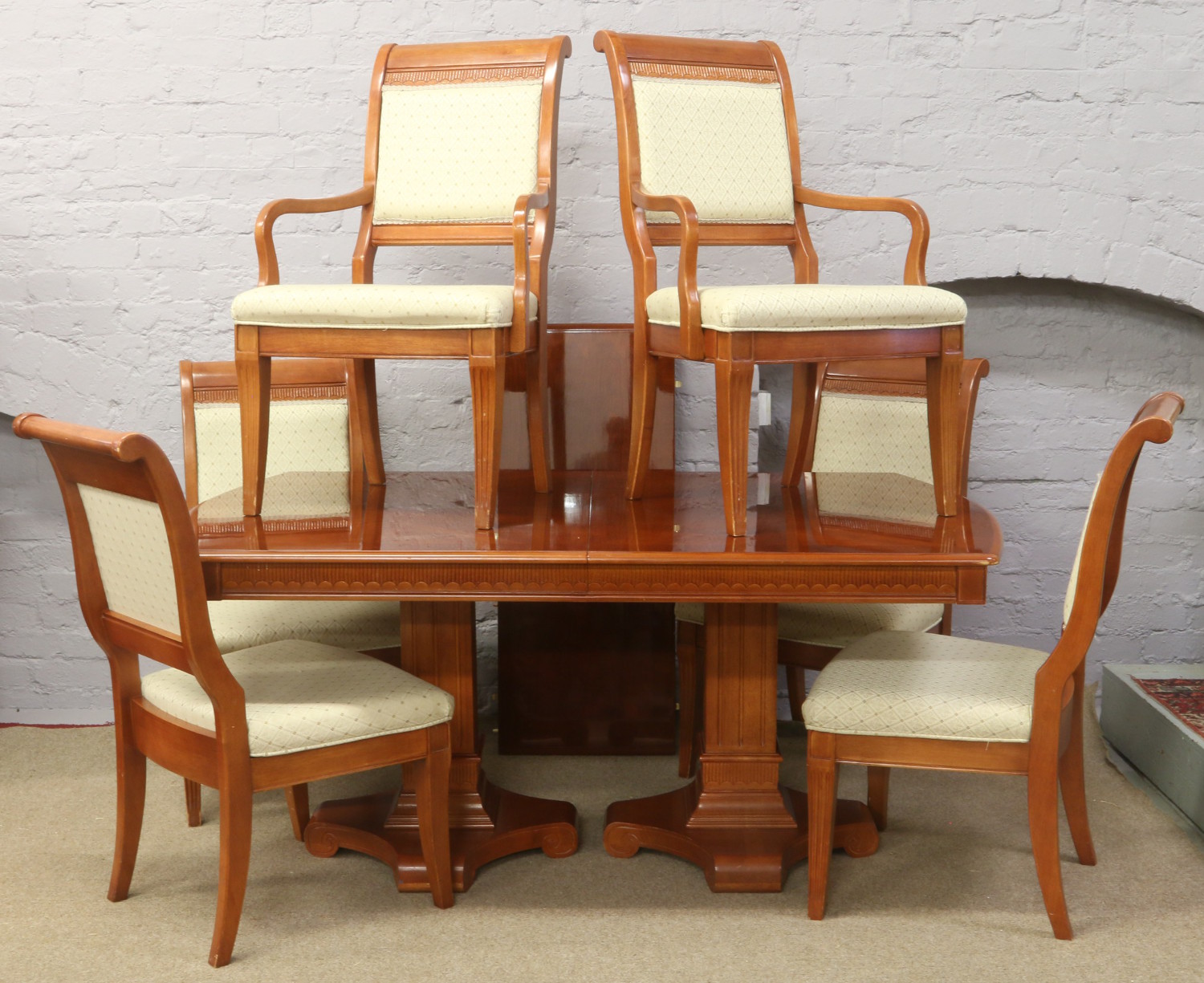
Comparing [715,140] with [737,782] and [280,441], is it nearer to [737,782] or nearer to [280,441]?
[280,441]

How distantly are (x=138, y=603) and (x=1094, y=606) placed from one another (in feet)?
5.16

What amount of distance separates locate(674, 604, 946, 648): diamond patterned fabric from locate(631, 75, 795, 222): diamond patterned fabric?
0.88 meters

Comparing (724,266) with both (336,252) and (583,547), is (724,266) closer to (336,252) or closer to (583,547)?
(336,252)

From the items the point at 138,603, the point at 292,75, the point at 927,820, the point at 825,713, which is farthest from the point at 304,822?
the point at 292,75

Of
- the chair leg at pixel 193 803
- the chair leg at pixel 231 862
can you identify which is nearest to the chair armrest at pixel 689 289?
the chair leg at pixel 231 862

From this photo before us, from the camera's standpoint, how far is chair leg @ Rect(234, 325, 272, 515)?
2.37 meters

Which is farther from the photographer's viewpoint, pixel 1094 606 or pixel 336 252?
pixel 336 252

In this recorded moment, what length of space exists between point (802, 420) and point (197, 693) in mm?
1473

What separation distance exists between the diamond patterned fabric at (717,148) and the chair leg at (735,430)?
65 centimetres

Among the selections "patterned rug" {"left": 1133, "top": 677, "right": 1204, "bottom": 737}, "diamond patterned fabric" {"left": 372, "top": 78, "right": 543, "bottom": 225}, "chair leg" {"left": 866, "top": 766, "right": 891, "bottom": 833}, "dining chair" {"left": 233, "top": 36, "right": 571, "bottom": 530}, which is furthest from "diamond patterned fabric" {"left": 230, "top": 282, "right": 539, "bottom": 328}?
"patterned rug" {"left": 1133, "top": 677, "right": 1204, "bottom": 737}

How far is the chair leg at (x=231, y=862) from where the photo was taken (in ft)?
6.54

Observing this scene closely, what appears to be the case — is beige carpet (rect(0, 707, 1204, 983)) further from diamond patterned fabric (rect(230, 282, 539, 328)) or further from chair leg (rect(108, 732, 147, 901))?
diamond patterned fabric (rect(230, 282, 539, 328))

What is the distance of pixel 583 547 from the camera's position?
2164mm

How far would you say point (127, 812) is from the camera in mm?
2260
